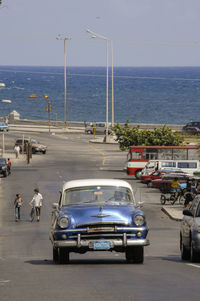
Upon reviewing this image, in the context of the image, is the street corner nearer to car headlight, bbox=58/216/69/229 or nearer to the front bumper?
the front bumper

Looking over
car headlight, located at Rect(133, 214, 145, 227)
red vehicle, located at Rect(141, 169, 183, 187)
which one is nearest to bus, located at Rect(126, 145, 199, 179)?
red vehicle, located at Rect(141, 169, 183, 187)

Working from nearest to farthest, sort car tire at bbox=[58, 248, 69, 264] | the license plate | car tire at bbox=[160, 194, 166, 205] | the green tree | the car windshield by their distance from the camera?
1. the license plate
2. car tire at bbox=[58, 248, 69, 264]
3. the car windshield
4. car tire at bbox=[160, 194, 166, 205]
5. the green tree

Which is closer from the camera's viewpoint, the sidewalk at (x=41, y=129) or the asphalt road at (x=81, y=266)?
the asphalt road at (x=81, y=266)

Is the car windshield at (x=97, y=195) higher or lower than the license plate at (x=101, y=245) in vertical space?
higher

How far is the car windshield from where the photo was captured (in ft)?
59.4

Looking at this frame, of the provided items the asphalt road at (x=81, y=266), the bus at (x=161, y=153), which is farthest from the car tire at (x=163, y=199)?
the bus at (x=161, y=153)

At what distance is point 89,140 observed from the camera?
10119 centimetres

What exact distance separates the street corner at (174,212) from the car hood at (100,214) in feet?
72.3

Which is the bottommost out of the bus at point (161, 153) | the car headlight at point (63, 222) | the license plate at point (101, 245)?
the bus at point (161, 153)

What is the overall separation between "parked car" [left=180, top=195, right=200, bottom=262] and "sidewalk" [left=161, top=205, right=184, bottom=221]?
20314mm

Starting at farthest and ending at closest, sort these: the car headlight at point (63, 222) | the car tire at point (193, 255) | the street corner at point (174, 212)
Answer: the street corner at point (174, 212), the car tire at point (193, 255), the car headlight at point (63, 222)

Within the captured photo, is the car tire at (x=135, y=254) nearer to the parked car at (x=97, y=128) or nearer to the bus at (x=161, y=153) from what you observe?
the bus at (x=161, y=153)

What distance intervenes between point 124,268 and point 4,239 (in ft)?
49.8

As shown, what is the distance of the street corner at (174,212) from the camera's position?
1559 inches
